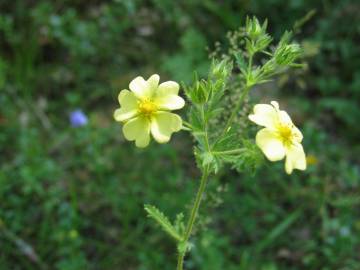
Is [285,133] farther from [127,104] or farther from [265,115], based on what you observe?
[127,104]

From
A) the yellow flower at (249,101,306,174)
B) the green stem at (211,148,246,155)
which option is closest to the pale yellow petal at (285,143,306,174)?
the yellow flower at (249,101,306,174)

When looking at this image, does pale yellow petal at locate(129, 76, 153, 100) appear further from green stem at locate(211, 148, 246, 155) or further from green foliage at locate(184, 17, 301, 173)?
green stem at locate(211, 148, 246, 155)

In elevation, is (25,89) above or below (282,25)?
below

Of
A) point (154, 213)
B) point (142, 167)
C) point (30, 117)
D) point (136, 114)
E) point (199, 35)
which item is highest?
point (199, 35)

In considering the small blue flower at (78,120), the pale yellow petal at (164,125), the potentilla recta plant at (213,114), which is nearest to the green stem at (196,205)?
the potentilla recta plant at (213,114)

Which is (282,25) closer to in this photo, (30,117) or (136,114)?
(30,117)

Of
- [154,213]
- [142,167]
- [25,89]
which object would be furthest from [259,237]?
[25,89]
